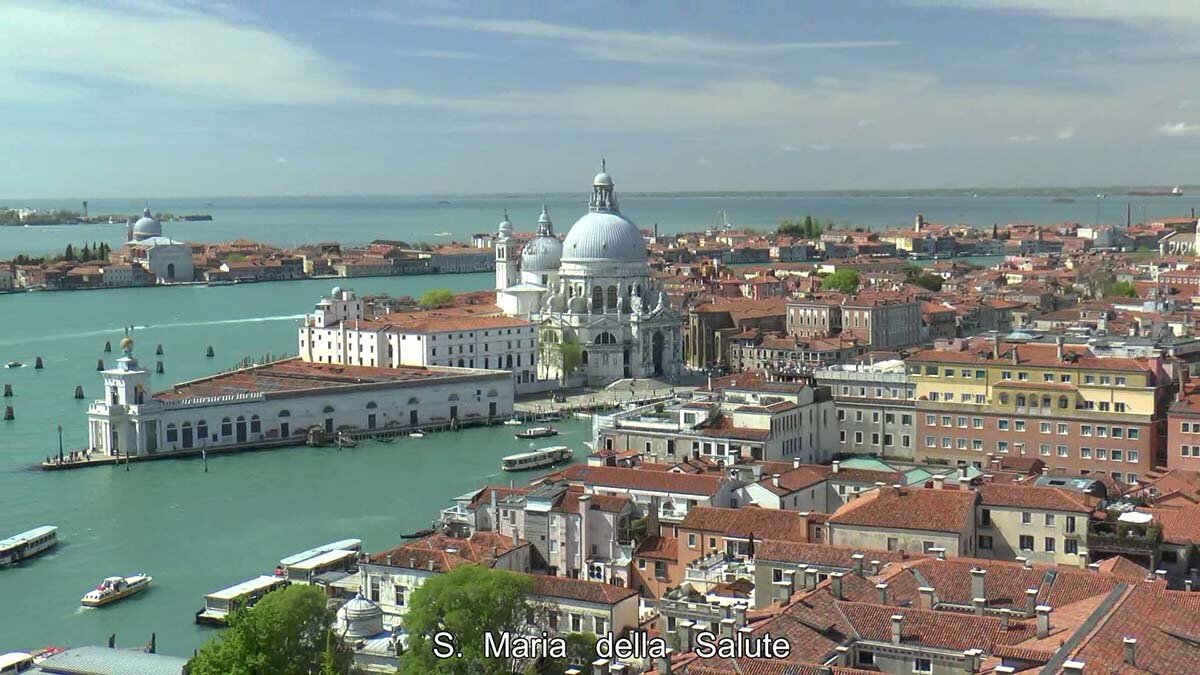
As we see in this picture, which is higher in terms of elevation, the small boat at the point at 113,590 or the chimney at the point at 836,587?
the chimney at the point at 836,587

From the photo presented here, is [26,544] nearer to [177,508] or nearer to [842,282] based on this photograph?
[177,508]

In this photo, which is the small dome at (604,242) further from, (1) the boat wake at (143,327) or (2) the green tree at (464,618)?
(2) the green tree at (464,618)

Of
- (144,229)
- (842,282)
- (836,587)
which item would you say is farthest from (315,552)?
(144,229)

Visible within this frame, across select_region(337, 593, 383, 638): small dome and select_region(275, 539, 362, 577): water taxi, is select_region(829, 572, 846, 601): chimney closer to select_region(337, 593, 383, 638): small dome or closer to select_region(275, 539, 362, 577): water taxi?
select_region(337, 593, 383, 638): small dome

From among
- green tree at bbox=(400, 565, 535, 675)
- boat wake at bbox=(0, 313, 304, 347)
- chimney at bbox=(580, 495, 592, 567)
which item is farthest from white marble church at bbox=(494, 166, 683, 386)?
green tree at bbox=(400, 565, 535, 675)

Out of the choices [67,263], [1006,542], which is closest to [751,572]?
[1006,542]

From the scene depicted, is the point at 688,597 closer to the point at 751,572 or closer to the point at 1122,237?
the point at 751,572

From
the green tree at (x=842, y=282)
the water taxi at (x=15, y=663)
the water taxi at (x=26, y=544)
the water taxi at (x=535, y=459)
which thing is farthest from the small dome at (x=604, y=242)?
the water taxi at (x=15, y=663)
